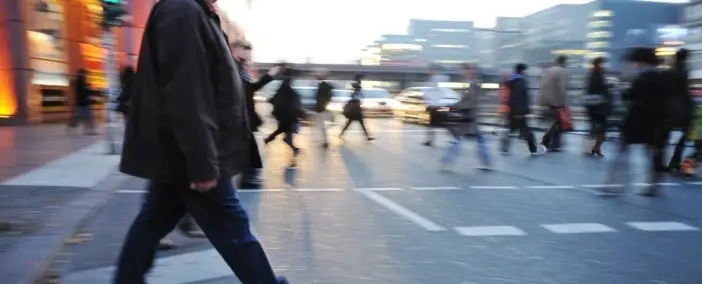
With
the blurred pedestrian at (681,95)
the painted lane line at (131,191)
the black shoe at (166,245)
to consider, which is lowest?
the painted lane line at (131,191)

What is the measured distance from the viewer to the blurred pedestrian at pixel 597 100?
11.8m

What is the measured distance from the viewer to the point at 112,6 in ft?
36.8

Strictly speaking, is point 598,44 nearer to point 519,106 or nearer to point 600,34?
point 600,34

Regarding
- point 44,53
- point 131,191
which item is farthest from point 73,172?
point 44,53

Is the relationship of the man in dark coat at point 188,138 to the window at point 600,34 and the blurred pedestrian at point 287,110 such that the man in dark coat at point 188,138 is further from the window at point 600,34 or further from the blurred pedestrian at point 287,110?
the window at point 600,34

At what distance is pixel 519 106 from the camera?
12.5m

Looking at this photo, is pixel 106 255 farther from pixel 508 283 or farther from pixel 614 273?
pixel 614 273

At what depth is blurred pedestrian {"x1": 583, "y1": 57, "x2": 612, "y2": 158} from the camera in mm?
11789

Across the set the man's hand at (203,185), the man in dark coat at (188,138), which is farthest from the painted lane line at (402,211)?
the man's hand at (203,185)

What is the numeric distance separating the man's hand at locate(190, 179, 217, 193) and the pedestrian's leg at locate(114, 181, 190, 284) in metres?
0.38

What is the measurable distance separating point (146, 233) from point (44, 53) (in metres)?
19.7

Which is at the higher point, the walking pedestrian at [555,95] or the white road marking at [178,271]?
the walking pedestrian at [555,95]

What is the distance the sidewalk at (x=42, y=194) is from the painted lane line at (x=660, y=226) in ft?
16.0

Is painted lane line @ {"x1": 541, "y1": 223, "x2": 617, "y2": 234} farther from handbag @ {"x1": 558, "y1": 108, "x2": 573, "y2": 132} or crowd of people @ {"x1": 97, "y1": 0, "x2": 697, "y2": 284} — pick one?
handbag @ {"x1": 558, "y1": 108, "x2": 573, "y2": 132}
